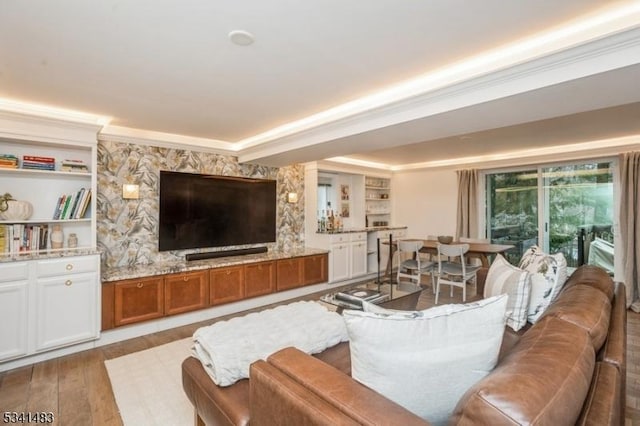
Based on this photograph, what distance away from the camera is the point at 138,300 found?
132 inches

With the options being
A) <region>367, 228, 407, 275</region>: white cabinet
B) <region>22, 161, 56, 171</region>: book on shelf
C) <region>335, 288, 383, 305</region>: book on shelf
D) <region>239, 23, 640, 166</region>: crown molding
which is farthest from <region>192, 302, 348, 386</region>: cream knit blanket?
<region>367, 228, 407, 275</region>: white cabinet

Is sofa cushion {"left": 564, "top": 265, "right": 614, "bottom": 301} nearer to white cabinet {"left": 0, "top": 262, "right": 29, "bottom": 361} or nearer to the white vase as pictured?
white cabinet {"left": 0, "top": 262, "right": 29, "bottom": 361}

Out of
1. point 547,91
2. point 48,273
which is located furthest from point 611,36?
point 48,273

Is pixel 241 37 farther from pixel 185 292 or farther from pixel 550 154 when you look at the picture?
pixel 550 154

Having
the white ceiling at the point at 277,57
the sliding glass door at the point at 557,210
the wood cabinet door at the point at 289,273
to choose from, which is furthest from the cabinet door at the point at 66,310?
the sliding glass door at the point at 557,210

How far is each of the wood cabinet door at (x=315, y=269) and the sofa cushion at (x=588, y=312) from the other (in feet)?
11.9

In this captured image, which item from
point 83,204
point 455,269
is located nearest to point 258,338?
point 83,204

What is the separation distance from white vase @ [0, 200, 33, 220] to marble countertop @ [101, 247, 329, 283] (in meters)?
0.90

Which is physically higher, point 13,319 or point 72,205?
point 72,205

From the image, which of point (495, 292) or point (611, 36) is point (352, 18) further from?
point (495, 292)

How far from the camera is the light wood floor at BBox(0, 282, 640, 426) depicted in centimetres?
210

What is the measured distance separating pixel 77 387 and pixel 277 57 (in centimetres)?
288

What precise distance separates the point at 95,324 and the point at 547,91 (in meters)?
4.21

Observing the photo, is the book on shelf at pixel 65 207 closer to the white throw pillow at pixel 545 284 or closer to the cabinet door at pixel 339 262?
the cabinet door at pixel 339 262
